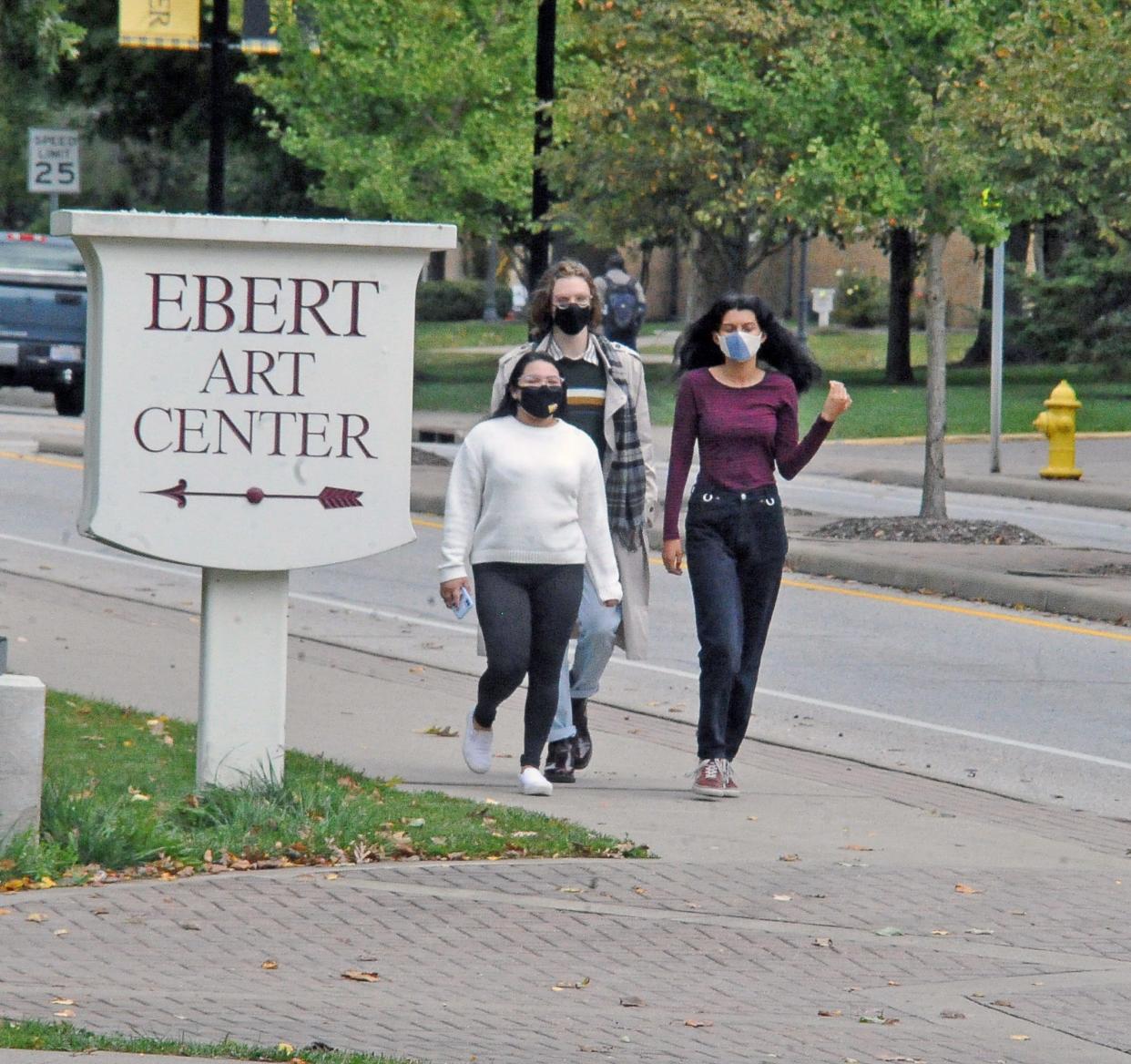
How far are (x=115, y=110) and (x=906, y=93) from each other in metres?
27.6

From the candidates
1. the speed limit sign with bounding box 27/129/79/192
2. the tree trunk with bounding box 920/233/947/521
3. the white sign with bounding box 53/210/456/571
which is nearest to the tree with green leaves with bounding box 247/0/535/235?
the speed limit sign with bounding box 27/129/79/192

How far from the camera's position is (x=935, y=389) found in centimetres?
1823

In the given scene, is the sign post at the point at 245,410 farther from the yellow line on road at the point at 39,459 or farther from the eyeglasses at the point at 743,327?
the yellow line on road at the point at 39,459

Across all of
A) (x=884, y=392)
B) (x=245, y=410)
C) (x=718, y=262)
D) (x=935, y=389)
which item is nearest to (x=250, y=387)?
(x=245, y=410)

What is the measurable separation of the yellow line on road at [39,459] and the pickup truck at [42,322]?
21.8 ft

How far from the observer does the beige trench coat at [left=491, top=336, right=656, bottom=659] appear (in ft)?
27.9

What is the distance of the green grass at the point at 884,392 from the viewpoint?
3120cm

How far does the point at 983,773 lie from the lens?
9.26m

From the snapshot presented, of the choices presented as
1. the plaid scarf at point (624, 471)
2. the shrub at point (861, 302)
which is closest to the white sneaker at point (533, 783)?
the plaid scarf at point (624, 471)

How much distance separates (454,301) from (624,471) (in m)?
62.6

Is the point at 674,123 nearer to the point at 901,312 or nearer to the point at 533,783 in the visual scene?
the point at 901,312

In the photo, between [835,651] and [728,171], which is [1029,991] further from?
[728,171]

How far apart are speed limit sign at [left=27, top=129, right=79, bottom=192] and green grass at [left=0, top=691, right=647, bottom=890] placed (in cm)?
2365

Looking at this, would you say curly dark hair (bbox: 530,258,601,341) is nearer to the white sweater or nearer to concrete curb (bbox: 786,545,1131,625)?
the white sweater
